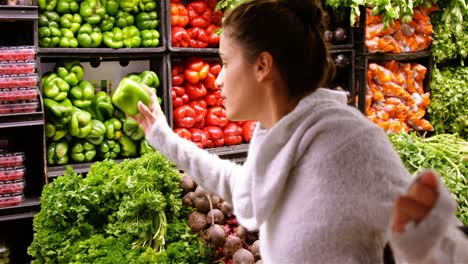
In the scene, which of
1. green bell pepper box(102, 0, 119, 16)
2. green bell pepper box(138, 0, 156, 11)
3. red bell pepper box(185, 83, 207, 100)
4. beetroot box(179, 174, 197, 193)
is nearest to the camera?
beetroot box(179, 174, 197, 193)

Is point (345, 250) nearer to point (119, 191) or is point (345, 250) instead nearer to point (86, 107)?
point (119, 191)

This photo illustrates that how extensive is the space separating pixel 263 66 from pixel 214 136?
2912mm

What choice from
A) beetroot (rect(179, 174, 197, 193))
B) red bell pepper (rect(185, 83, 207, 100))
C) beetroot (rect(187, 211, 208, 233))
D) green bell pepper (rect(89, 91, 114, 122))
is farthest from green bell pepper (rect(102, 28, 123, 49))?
beetroot (rect(187, 211, 208, 233))

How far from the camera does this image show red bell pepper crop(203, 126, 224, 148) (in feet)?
14.1

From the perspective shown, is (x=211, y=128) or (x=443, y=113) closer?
(x=211, y=128)

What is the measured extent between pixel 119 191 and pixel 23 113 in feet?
2.81

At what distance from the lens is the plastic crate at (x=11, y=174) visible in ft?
10.4

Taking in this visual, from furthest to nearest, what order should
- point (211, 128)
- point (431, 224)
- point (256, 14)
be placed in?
point (211, 128) < point (256, 14) < point (431, 224)

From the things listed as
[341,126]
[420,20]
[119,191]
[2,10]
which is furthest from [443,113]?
[341,126]

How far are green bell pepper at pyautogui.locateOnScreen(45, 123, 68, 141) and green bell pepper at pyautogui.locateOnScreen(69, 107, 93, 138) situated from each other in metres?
0.05

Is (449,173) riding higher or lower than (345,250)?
lower

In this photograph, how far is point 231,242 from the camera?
2.68 meters

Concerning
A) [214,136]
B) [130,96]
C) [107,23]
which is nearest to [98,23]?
[107,23]

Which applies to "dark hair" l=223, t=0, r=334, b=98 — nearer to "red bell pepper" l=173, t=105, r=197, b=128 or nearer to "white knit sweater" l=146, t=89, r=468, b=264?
"white knit sweater" l=146, t=89, r=468, b=264
